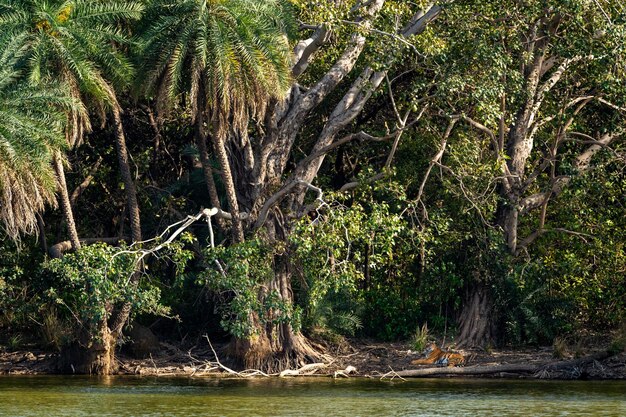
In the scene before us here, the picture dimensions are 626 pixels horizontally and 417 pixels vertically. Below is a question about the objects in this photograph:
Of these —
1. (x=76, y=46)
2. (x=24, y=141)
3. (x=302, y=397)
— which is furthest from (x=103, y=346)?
(x=76, y=46)

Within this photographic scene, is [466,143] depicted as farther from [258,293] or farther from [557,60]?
[258,293]

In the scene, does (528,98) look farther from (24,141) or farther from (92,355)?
(92,355)

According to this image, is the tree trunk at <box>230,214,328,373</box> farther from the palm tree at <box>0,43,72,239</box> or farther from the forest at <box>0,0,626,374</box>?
the palm tree at <box>0,43,72,239</box>

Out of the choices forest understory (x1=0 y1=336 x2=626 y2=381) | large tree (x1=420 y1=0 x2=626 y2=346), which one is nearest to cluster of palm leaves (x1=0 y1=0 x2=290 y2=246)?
large tree (x1=420 y1=0 x2=626 y2=346)

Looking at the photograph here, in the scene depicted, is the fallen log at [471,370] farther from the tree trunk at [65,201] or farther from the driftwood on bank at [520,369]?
the tree trunk at [65,201]

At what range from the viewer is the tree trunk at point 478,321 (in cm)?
3403

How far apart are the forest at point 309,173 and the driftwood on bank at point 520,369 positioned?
1.55m

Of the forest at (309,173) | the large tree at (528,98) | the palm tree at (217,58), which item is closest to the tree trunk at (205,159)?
the forest at (309,173)

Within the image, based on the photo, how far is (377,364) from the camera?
3269 cm

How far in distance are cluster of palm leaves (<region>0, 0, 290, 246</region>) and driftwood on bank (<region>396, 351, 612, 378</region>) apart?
25.7 ft

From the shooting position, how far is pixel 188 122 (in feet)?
123

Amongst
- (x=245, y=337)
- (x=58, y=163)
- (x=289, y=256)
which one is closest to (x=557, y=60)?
(x=289, y=256)

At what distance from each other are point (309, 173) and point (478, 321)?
6500 mm

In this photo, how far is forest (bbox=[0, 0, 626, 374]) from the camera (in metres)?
28.6
